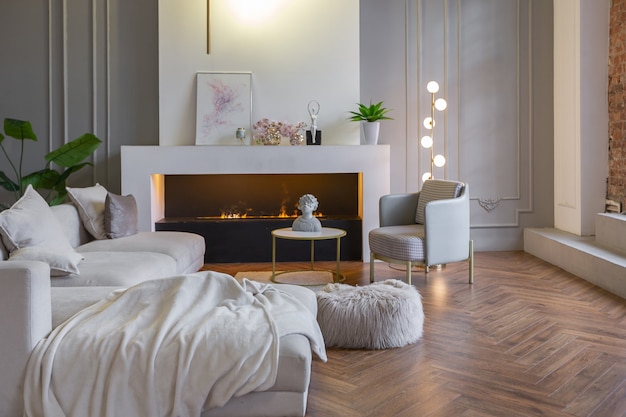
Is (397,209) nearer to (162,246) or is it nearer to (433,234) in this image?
(433,234)

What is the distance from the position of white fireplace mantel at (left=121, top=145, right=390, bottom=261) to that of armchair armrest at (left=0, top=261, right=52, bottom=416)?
12.6 feet

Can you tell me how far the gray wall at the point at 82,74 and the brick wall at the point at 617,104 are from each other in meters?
4.33

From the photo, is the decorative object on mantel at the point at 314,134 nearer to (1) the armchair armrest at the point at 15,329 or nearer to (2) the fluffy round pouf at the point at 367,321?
(2) the fluffy round pouf at the point at 367,321

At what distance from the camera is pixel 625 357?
3.26 meters

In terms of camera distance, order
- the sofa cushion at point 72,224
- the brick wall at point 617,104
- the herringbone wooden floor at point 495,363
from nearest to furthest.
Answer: the herringbone wooden floor at point 495,363 < the sofa cushion at point 72,224 < the brick wall at point 617,104

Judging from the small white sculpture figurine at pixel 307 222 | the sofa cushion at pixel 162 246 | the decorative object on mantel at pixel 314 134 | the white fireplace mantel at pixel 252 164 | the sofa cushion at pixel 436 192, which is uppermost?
the decorative object on mantel at pixel 314 134

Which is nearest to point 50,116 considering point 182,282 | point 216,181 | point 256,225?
point 216,181

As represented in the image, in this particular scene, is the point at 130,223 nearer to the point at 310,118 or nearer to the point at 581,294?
the point at 310,118

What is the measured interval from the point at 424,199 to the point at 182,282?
10.3 ft

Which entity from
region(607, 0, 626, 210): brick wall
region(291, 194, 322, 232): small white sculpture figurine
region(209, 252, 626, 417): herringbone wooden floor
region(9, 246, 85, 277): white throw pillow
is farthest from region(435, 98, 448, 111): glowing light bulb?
region(9, 246, 85, 277): white throw pillow

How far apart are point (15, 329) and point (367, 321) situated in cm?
178

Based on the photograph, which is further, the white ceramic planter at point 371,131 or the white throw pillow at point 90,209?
the white ceramic planter at point 371,131

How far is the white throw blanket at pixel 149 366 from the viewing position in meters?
2.21

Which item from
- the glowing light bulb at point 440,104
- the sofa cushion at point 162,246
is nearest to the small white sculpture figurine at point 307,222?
the sofa cushion at point 162,246
